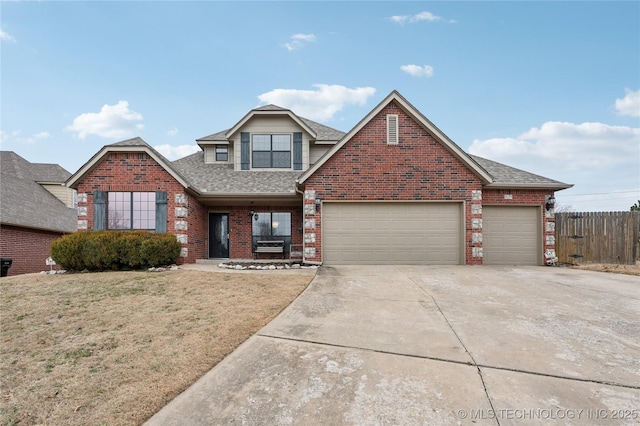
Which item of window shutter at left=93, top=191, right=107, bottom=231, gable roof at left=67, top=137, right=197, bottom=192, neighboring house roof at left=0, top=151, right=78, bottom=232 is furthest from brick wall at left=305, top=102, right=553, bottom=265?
neighboring house roof at left=0, top=151, right=78, bottom=232

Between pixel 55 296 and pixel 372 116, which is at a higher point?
pixel 372 116

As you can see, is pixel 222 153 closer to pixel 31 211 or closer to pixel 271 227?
pixel 271 227

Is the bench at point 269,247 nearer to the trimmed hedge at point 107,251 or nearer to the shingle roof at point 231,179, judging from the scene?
the shingle roof at point 231,179

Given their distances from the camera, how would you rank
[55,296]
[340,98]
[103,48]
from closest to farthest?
[55,296], [103,48], [340,98]

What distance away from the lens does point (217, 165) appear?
53.1 ft

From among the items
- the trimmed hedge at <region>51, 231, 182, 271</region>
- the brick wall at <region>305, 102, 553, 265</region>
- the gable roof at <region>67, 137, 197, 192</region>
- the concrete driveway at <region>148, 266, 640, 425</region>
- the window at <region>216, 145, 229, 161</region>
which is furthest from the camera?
the window at <region>216, 145, 229, 161</region>

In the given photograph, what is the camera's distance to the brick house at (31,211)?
1473 centimetres

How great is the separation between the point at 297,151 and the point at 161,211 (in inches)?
269

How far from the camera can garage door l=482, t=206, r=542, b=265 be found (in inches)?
476

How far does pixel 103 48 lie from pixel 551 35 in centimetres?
2046

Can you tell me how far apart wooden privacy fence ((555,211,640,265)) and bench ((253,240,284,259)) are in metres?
11.4

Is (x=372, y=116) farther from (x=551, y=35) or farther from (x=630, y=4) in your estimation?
(x=630, y=4)

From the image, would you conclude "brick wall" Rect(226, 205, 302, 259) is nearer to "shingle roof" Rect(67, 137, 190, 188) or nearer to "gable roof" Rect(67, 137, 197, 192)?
"gable roof" Rect(67, 137, 197, 192)

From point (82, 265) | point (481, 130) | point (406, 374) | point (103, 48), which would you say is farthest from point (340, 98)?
point (406, 374)
